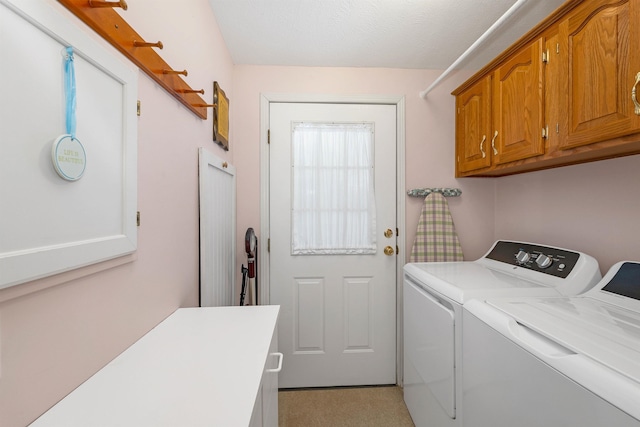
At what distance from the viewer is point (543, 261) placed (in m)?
1.47

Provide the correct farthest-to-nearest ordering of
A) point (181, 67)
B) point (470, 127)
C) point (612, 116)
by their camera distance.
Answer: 1. point (470, 127)
2. point (181, 67)
3. point (612, 116)

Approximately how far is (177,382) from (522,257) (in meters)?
1.82

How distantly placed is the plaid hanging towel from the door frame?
12 cm

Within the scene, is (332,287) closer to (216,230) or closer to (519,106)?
(216,230)

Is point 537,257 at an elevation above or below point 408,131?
below

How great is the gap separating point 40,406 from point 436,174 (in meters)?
2.31

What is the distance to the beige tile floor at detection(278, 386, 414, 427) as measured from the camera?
1.77 meters

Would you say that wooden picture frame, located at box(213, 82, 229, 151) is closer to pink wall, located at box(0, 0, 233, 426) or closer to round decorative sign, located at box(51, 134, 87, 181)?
pink wall, located at box(0, 0, 233, 426)

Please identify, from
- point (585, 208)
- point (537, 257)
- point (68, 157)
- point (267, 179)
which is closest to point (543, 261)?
point (537, 257)

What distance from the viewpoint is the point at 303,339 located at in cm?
211

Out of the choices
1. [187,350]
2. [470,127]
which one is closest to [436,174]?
[470,127]

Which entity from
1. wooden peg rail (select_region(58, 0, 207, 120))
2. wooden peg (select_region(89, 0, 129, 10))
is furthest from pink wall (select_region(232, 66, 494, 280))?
wooden peg (select_region(89, 0, 129, 10))

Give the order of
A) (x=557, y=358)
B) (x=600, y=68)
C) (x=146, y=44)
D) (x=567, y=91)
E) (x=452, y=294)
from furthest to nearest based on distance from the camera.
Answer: (x=452, y=294) → (x=567, y=91) → (x=600, y=68) → (x=146, y=44) → (x=557, y=358)

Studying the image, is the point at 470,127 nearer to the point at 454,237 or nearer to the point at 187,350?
the point at 454,237
